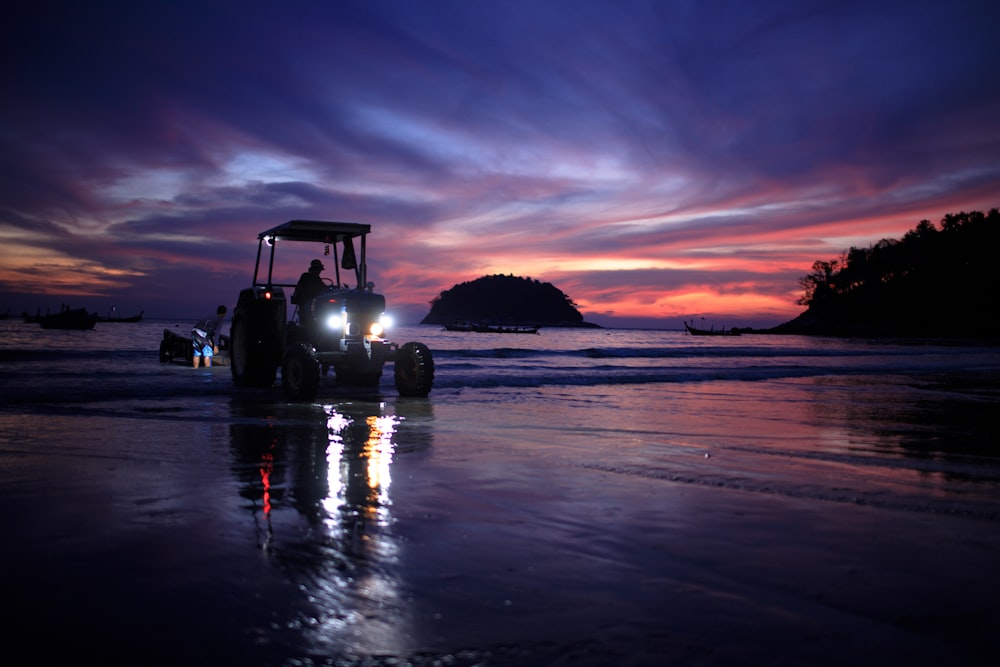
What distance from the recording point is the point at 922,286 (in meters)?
124

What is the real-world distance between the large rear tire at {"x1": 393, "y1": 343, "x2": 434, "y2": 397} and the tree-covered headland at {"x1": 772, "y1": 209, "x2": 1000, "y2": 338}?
120104 millimetres

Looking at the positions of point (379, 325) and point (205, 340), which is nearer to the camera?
point (379, 325)

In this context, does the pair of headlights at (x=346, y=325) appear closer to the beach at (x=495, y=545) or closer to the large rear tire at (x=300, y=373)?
the large rear tire at (x=300, y=373)

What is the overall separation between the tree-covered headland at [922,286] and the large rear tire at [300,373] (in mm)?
121996

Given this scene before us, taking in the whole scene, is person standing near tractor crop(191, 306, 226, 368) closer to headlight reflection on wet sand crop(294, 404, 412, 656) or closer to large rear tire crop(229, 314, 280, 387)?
large rear tire crop(229, 314, 280, 387)

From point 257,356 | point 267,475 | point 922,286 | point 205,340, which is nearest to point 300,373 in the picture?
point 257,356

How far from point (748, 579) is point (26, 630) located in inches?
111

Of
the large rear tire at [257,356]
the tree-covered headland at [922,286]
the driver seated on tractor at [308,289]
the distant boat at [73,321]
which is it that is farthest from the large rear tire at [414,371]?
the tree-covered headland at [922,286]

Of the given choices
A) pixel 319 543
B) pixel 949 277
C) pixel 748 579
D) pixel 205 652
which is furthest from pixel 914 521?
pixel 949 277

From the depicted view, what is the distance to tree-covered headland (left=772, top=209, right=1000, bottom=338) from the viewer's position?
115500mm

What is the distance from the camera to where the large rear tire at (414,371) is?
11945 mm

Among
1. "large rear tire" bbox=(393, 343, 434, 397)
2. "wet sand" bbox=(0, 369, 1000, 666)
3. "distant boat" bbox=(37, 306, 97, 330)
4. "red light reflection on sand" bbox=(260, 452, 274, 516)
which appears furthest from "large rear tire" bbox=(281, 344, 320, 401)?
"distant boat" bbox=(37, 306, 97, 330)

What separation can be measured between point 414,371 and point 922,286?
451 ft

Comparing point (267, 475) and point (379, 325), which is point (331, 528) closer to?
point (267, 475)
